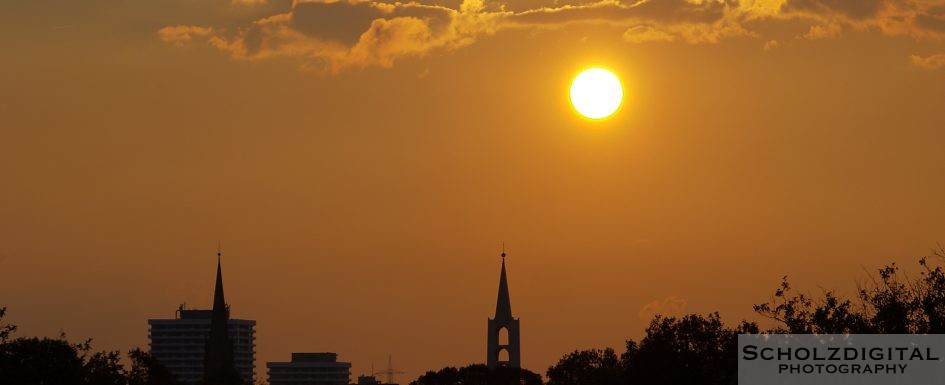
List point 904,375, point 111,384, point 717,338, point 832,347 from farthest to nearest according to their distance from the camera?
point 111,384
point 717,338
point 832,347
point 904,375

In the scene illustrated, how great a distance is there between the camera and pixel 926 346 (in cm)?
10238

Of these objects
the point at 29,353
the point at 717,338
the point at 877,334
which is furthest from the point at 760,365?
the point at 29,353

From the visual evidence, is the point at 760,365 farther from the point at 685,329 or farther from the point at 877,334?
the point at 685,329

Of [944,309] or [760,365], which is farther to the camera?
[760,365]

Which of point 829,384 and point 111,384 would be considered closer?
point 829,384

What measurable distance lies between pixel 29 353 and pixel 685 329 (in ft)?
160

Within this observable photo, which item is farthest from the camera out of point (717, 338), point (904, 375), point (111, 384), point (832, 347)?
point (111, 384)

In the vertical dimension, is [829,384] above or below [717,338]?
below

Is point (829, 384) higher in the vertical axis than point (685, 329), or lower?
lower

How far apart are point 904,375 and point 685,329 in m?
55.6

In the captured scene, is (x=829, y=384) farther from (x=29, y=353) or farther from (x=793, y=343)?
(x=29, y=353)

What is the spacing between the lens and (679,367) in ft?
501

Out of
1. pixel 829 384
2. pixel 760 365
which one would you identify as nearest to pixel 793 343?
pixel 760 365

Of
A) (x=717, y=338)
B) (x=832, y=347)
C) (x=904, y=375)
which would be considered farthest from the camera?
(x=717, y=338)
